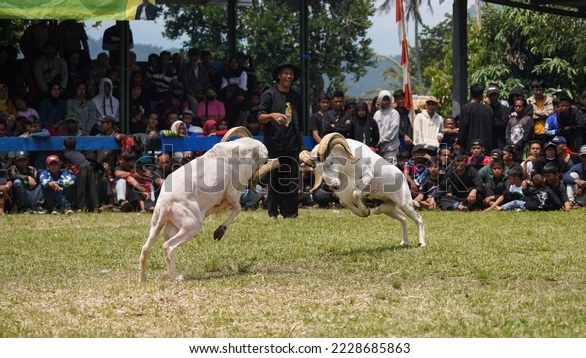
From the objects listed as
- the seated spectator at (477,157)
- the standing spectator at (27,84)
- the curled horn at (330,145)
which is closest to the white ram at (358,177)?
the curled horn at (330,145)

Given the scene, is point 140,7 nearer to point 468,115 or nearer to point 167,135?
point 167,135

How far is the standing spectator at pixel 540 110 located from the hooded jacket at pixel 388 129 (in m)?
2.15

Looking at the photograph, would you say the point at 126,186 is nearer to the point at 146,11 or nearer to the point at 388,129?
the point at 146,11

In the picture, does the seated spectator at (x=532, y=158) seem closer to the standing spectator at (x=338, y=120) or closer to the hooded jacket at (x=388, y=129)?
the hooded jacket at (x=388, y=129)

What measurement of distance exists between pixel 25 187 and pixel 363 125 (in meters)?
5.35

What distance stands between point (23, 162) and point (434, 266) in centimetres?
878

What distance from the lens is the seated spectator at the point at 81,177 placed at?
1827 centimetres

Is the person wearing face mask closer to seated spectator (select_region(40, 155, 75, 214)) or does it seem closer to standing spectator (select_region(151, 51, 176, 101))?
standing spectator (select_region(151, 51, 176, 101))

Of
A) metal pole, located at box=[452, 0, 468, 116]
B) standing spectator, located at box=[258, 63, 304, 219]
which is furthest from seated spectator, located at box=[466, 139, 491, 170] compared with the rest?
standing spectator, located at box=[258, 63, 304, 219]

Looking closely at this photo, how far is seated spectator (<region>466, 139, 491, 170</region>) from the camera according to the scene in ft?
60.3

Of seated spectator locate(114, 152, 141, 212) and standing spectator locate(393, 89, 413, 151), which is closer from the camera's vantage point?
seated spectator locate(114, 152, 141, 212)

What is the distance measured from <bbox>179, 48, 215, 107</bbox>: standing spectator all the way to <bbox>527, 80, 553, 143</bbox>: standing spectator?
5.65 metres

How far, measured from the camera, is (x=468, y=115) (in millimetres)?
18609

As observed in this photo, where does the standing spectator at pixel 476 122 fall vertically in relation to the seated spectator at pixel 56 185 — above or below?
above
